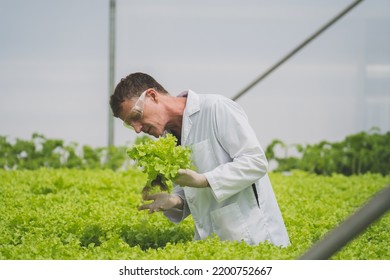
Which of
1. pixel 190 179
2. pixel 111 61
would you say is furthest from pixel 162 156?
pixel 111 61

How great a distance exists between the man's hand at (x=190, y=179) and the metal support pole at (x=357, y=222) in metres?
0.86

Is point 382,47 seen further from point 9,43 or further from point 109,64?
point 9,43

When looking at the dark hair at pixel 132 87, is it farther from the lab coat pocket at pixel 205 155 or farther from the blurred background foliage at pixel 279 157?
the blurred background foliage at pixel 279 157

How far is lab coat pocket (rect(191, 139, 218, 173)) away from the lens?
166 inches

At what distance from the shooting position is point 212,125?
4.18 meters

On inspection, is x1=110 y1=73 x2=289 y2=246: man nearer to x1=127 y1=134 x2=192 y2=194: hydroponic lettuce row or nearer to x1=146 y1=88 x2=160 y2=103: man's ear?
x1=146 y1=88 x2=160 y2=103: man's ear

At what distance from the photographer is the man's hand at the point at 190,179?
12.9 feet

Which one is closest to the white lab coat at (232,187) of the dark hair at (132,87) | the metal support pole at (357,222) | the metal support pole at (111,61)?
the dark hair at (132,87)

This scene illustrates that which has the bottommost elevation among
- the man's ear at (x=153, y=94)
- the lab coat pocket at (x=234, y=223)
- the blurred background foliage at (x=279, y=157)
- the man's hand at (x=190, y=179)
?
the blurred background foliage at (x=279, y=157)

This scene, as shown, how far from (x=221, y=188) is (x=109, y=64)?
501cm

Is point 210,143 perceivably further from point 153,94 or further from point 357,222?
point 357,222

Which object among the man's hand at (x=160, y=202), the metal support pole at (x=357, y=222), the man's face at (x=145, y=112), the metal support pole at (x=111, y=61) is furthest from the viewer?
the metal support pole at (x=111, y=61)

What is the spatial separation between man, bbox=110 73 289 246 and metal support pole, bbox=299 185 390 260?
2.65ft
